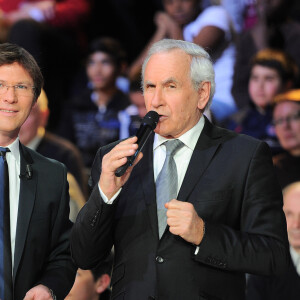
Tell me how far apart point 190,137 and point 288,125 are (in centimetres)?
227

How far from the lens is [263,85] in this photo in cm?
493

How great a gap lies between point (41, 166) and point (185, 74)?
0.62m

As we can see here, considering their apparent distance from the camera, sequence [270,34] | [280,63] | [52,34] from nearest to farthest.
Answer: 1. [280,63]
2. [270,34]
3. [52,34]

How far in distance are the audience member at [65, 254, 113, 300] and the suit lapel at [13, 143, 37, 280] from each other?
106 centimetres

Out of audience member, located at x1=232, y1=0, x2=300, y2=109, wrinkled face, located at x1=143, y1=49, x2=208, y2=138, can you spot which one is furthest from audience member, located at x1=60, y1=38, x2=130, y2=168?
wrinkled face, located at x1=143, y1=49, x2=208, y2=138

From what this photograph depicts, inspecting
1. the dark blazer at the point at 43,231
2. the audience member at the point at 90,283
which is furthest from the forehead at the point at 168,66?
the audience member at the point at 90,283

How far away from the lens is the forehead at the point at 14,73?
2350 mm

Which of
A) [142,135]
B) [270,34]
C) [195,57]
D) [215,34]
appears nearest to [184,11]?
[215,34]

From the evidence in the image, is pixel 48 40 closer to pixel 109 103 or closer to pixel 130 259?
pixel 109 103

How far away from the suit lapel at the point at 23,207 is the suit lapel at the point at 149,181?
38cm

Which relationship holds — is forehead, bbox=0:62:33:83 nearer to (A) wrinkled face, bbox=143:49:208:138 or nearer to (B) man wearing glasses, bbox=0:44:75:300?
(B) man wearing glasses, bbox=0:44:75:300

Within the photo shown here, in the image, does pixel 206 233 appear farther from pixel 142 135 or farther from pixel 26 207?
pixel 26 207

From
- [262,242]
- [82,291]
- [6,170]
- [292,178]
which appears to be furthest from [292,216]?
[6,170]

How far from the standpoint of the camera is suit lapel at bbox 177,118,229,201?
2248 mm
